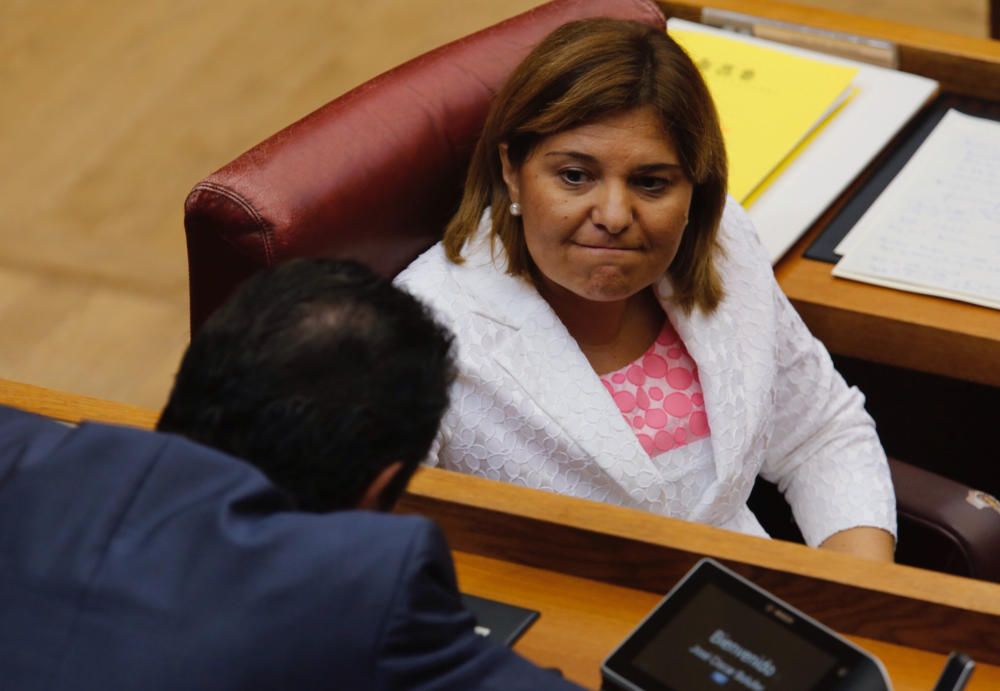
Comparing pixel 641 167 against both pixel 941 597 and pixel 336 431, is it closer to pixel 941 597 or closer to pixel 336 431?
pixel 941 597

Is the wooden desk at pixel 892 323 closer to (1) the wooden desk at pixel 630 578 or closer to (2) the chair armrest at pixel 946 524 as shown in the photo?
(2) the chair armrest at pixel 946 524

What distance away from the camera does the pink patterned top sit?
1.77 meters

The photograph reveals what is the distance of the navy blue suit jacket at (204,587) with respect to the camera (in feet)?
2.92

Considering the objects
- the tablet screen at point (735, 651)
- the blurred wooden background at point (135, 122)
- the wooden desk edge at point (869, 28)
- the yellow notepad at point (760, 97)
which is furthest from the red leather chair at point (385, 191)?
the blurred wooden background at point (135, 122)

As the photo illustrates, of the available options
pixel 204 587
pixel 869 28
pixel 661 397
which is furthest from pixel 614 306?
pixel 204 587

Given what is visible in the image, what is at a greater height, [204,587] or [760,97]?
[204,587]

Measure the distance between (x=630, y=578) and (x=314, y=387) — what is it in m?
0.49

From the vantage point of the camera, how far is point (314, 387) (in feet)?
3.17

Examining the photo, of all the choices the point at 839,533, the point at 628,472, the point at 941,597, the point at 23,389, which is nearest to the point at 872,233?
the point at 839,533

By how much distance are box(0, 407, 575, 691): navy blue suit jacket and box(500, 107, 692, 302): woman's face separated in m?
0.79

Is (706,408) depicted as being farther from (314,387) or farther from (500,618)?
(314,387)

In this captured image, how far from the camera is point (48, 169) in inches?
131

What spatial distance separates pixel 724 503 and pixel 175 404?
93cm

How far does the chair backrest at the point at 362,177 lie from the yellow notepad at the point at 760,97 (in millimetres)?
380
